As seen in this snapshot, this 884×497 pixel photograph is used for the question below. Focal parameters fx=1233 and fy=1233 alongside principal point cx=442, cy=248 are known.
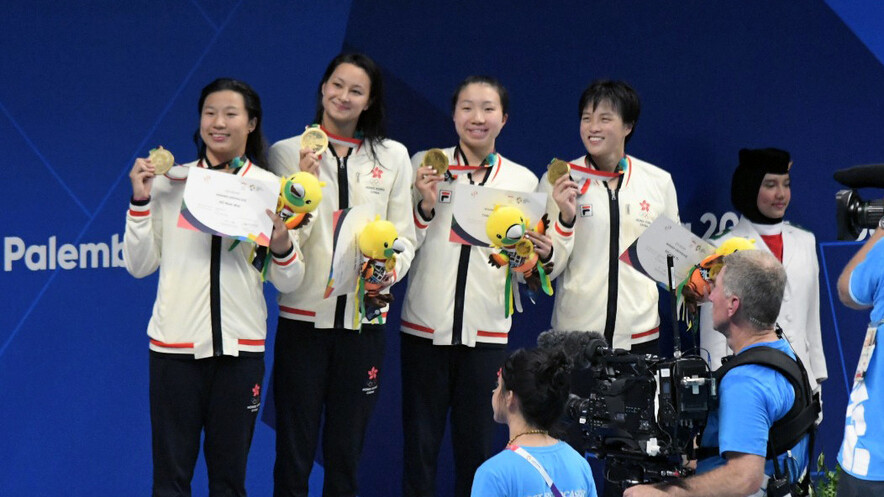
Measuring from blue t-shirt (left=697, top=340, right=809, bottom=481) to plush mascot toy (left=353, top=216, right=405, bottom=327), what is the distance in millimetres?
1473

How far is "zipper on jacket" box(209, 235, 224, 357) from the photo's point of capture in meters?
A: 4.11

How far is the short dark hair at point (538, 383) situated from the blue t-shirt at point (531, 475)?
0.08 m

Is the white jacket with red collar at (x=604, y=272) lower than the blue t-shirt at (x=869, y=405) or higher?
higher

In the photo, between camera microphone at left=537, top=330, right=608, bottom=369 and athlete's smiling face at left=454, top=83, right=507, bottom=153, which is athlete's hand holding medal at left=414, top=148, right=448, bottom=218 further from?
camera microphone at left=537, top=330, right=608, bottom=369

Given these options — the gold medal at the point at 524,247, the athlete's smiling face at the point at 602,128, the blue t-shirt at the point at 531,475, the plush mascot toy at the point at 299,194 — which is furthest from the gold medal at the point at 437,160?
the blue t-shirt at the point at 531,475

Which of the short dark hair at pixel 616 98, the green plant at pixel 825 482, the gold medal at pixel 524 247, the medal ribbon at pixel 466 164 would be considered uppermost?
the short dark hair at pixel 616 98

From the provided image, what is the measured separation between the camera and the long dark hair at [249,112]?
4.30 metres

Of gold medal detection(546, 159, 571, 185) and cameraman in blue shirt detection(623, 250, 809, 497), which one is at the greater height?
gold medal detection(546, 159, 571, 185)

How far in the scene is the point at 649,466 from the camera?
327 cm

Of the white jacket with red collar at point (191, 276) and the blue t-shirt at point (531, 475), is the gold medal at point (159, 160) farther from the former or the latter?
the blue t-shirt at point (531, 475)

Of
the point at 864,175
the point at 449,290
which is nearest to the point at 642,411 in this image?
the point at 864,175

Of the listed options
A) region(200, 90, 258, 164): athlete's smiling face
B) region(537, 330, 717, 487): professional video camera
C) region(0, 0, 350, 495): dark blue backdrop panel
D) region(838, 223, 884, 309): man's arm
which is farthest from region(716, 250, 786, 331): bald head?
region(0, 0, 350, 495): dark blue backdrop panel

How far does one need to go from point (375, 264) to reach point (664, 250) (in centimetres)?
107

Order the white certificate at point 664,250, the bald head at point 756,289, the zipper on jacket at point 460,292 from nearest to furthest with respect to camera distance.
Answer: the bald head at point 756,289
the white certificate at point 664,250
the zipper on jacket at point 460,292
